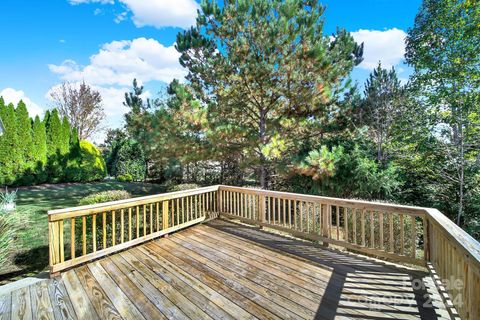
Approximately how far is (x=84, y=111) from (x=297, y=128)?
17787 millimetres

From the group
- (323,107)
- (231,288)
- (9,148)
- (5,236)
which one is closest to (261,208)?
(231,288)

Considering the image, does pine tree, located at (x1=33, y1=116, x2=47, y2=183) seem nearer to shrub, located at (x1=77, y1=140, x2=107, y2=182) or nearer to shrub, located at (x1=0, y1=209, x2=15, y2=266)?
shrub, located at (x1=77, y1=140, x2=107, y2=182)

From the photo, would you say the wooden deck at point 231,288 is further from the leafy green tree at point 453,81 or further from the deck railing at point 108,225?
the leafy green tree at point 453,81

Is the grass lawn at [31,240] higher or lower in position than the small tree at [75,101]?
lower

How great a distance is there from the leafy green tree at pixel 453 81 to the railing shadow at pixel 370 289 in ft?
18.6

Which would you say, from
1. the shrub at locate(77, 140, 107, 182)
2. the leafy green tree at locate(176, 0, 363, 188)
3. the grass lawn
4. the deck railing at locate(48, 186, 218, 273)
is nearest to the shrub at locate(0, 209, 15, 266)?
the grass lawn

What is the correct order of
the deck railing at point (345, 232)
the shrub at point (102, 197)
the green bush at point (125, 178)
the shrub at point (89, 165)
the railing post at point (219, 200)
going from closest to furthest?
the deck railing at point (345, 232) → the shrub at point (102, 197) → the railing post at point (219, 200) → the shrub at point (89, 165) → the green bush at point (125, 178)

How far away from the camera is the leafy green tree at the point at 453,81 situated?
6.64m

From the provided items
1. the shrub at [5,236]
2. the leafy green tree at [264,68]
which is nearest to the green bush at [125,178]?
the leafy green tree at [264,68]

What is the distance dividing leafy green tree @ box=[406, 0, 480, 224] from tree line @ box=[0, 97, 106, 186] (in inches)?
598

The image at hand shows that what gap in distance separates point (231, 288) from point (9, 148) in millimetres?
11705

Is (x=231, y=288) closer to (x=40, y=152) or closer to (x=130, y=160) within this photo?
(x=40, y=152)

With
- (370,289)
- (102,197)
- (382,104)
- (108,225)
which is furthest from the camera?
(382,104)

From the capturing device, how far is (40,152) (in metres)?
10.1
